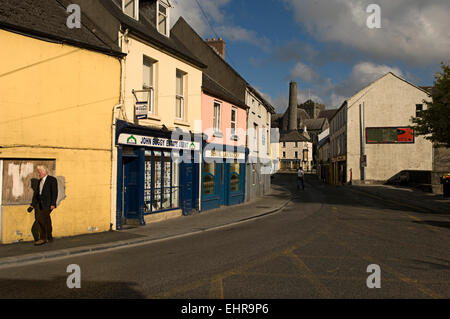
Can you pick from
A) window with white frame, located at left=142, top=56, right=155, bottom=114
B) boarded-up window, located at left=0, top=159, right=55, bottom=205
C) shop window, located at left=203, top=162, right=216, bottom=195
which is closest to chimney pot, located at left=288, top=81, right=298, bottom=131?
shop window, located at left=203, top=162, right=216, bottom=195

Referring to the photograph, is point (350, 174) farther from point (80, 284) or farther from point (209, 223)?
point (80, 284)

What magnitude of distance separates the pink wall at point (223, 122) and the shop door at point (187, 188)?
229 cm

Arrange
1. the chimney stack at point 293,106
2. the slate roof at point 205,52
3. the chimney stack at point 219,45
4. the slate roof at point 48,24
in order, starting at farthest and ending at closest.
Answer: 1. the chimney stack at point 293,106
2. the chimney stack at point 219,45
3. the slate roof at point 205,52
4. the slate roof at point 48,24

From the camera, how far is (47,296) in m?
5.28

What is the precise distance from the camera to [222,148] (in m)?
18.5

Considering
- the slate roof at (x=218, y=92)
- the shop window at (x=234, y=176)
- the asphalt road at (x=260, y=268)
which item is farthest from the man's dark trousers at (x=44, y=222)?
the shop window at (x=234, y=176)

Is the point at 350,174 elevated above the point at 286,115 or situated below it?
below

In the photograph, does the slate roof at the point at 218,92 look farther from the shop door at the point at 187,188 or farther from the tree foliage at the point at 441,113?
the tree foliage at the point at 441,113

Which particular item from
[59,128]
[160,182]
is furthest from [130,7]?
[160,182]

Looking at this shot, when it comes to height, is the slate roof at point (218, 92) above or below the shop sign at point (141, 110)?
above

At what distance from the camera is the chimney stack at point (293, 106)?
10125cm

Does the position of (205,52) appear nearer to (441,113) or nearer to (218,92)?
(218,92)

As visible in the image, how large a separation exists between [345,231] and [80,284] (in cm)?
781
